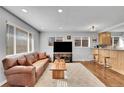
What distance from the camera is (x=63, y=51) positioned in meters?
11.5

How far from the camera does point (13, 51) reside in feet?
19.3

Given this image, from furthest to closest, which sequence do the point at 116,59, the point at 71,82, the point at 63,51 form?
the point at 63,51 → the point at 116,59 → the point at 71,82

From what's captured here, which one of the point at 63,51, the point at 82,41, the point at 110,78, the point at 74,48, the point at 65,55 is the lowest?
the point at 110,78

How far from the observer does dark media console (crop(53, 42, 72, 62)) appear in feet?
37.7

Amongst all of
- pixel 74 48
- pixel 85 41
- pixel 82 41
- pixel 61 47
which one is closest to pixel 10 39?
pixel 61 47

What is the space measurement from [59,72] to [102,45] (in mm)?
6224

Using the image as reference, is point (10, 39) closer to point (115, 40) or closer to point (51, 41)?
point (51, 41)

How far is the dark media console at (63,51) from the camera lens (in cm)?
1148

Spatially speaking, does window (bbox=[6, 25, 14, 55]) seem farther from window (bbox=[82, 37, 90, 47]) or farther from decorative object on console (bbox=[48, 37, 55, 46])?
window (bbox=[82, 37, 90, 47])

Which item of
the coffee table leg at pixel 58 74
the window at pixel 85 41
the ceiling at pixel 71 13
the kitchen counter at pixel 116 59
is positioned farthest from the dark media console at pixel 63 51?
the coffee table leg at pixel 58 74

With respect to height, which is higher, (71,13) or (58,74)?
(71,13)

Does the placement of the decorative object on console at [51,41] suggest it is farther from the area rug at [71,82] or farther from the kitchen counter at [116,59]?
the area rug at [71,82]
